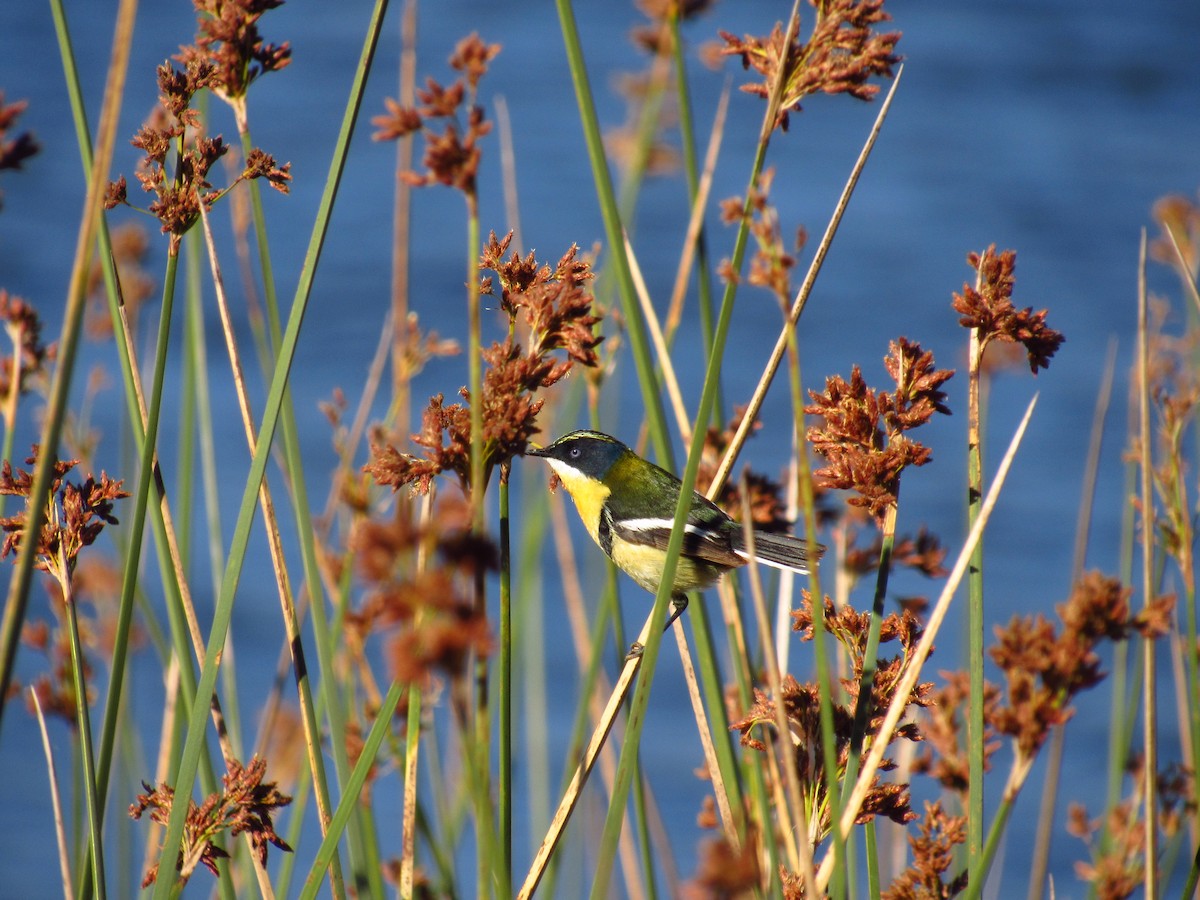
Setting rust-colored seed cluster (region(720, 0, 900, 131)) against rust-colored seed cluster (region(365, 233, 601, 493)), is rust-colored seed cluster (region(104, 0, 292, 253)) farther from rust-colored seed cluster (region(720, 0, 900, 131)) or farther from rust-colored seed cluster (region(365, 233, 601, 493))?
rust-colored seed cluster (region(720, 0, 900, 131))

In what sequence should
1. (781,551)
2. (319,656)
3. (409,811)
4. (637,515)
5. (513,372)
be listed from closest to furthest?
(513,372) < (409,811) < (319,656) < (781,551) < (637,515)

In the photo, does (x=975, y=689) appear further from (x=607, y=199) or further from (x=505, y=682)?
(x=607, y=199)

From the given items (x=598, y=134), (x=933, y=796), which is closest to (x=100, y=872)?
(x=598, y=134)

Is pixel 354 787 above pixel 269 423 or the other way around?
the other way around

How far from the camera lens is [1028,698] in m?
1.78

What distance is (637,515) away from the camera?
3662 mm

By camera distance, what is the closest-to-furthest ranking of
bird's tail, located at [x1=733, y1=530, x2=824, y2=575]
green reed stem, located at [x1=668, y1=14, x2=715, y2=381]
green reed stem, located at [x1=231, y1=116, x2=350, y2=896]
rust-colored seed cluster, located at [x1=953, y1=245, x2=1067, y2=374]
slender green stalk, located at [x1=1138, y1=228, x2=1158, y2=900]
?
1. rust-colored seed cluster, located at [x1=953, y1=245, x2=1067, y2=374]
2. green reed stem, located at [x1=231, y1=116, x2=350, y2=896]
3. slender green stalk, located at [x1=1138, y1=228, x2=1158, y2=900]
4. green reed stem, located at [x1=668, y1=14, x2=715, y2=381]
5. bird's tail, located at [x1=733, y1=530, x2=824, y2=575]

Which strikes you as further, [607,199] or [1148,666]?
[1148,666]

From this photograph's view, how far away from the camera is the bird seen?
329 centimetres

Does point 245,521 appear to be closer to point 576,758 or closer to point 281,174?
point 281,174

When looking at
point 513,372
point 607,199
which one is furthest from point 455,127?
point 607,199

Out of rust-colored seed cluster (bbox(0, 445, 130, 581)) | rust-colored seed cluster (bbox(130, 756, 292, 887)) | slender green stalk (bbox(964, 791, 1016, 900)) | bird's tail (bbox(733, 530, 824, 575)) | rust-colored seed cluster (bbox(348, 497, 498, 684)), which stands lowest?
slender green stalk (bbox(964, 791, 1016, 900))

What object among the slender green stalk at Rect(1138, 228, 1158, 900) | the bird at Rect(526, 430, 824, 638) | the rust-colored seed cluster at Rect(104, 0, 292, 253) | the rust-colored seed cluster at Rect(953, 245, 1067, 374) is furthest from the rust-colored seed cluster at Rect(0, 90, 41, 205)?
the slender green stalk at Rect(1138, 228, 1158, 900)

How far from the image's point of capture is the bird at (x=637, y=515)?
329 centimetres
